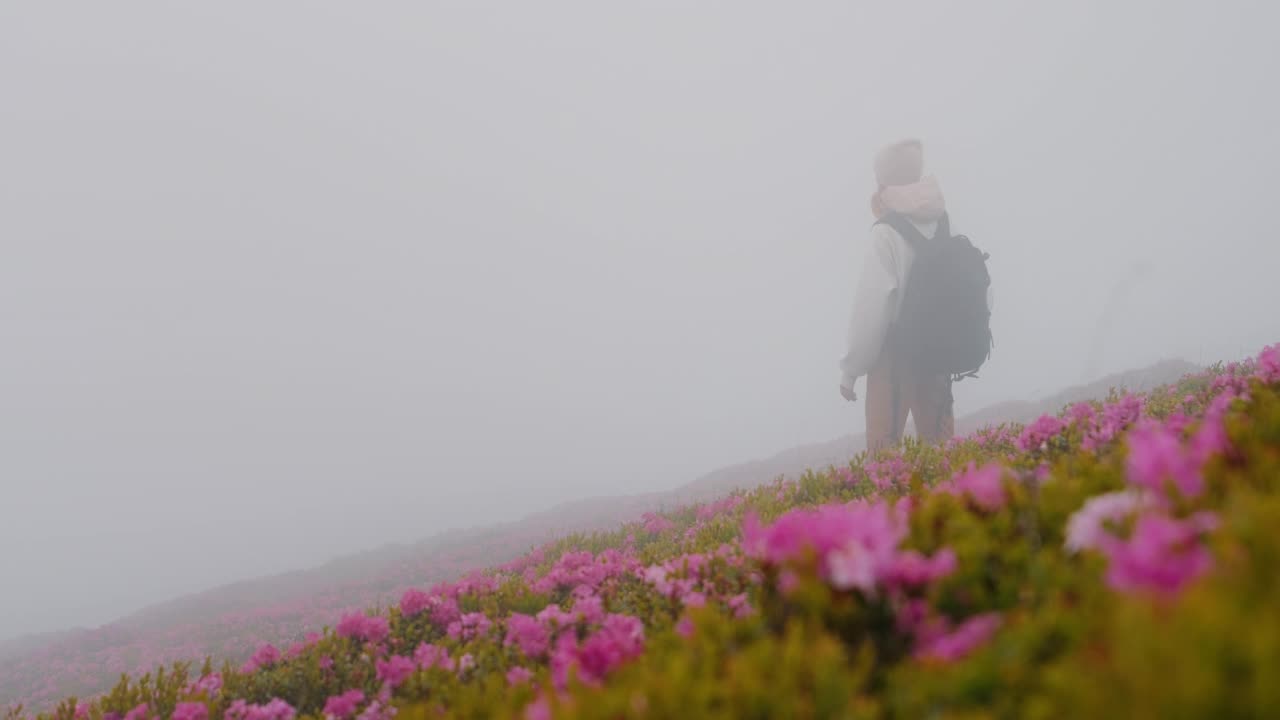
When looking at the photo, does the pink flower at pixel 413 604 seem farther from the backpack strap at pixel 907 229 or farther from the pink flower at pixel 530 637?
the backpack strap at pixel 907 229

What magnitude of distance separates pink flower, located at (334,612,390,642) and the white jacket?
849 cm

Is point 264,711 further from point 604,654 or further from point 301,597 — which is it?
point 301,597

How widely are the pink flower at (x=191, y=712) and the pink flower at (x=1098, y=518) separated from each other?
13.7ft

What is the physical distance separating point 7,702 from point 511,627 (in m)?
20.6

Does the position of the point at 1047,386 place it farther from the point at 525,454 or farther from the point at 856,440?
→ the point at 856,440

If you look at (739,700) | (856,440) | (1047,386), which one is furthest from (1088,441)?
(1047,386)

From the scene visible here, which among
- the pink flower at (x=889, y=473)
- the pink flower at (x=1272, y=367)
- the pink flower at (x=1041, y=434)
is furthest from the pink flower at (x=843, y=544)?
the pink flower at (x=889, y=473)

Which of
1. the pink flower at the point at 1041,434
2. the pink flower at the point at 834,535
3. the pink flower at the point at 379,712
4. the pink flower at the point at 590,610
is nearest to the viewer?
the pink flower at the point at 834,535

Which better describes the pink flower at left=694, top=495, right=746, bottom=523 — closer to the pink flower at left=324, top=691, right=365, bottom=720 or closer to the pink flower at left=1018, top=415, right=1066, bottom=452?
the pink flower at left=1018, top=415, right=1066, bottom=452

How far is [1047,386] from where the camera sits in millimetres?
163625

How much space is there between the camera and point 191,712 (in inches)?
124

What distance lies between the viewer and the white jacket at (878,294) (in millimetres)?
10398

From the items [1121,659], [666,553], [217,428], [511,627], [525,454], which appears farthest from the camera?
[217,428]

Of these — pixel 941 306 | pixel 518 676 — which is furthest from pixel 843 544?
pixel 941 306
